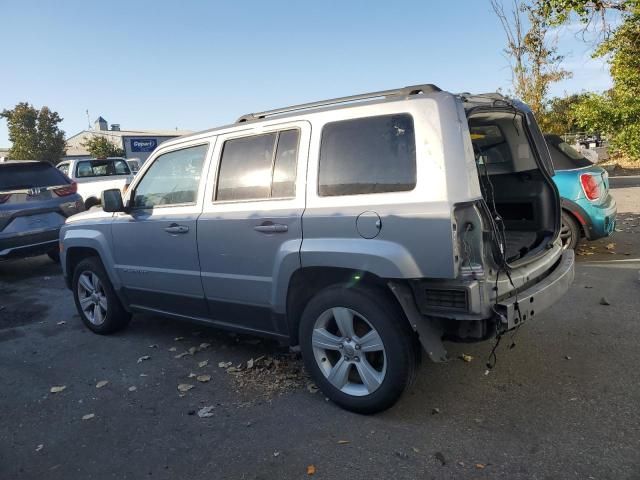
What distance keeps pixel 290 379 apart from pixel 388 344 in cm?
114

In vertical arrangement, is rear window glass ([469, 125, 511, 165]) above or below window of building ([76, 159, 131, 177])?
below

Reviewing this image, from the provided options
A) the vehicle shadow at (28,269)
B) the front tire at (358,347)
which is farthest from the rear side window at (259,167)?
the vehicle shadow at (28,269)

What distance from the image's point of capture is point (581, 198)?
21.5 ft

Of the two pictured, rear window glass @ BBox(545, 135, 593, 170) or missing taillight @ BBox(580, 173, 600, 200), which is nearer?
missing taillight @ BBox(580, 173, 600, 200)

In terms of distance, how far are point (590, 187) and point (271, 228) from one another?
15.9 ft

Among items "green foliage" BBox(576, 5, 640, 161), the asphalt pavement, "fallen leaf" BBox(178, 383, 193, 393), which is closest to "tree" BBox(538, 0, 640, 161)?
"green foliage" BBox(576, 5, 640, 161)

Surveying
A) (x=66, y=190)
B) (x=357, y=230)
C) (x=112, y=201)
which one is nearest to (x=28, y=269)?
(x=66, y=190)

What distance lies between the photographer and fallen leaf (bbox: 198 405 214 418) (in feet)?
11.3

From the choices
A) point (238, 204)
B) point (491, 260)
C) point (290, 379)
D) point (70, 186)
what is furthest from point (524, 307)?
point (70, 186)

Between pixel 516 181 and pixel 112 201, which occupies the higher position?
pixel 112 201

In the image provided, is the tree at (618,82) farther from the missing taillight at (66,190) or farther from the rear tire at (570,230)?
the missing taillight at (66,190)

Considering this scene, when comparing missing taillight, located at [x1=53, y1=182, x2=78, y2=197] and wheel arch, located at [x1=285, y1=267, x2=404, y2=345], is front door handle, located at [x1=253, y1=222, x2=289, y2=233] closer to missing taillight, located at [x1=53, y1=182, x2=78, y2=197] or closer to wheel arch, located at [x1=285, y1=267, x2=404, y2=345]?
wheel arch, located at [x1=285, y1=267, x2=404, y2=345]

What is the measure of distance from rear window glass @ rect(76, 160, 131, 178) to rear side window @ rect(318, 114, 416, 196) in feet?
41.6

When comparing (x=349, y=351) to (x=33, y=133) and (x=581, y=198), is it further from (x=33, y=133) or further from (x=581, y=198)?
(x=33, y=133)
